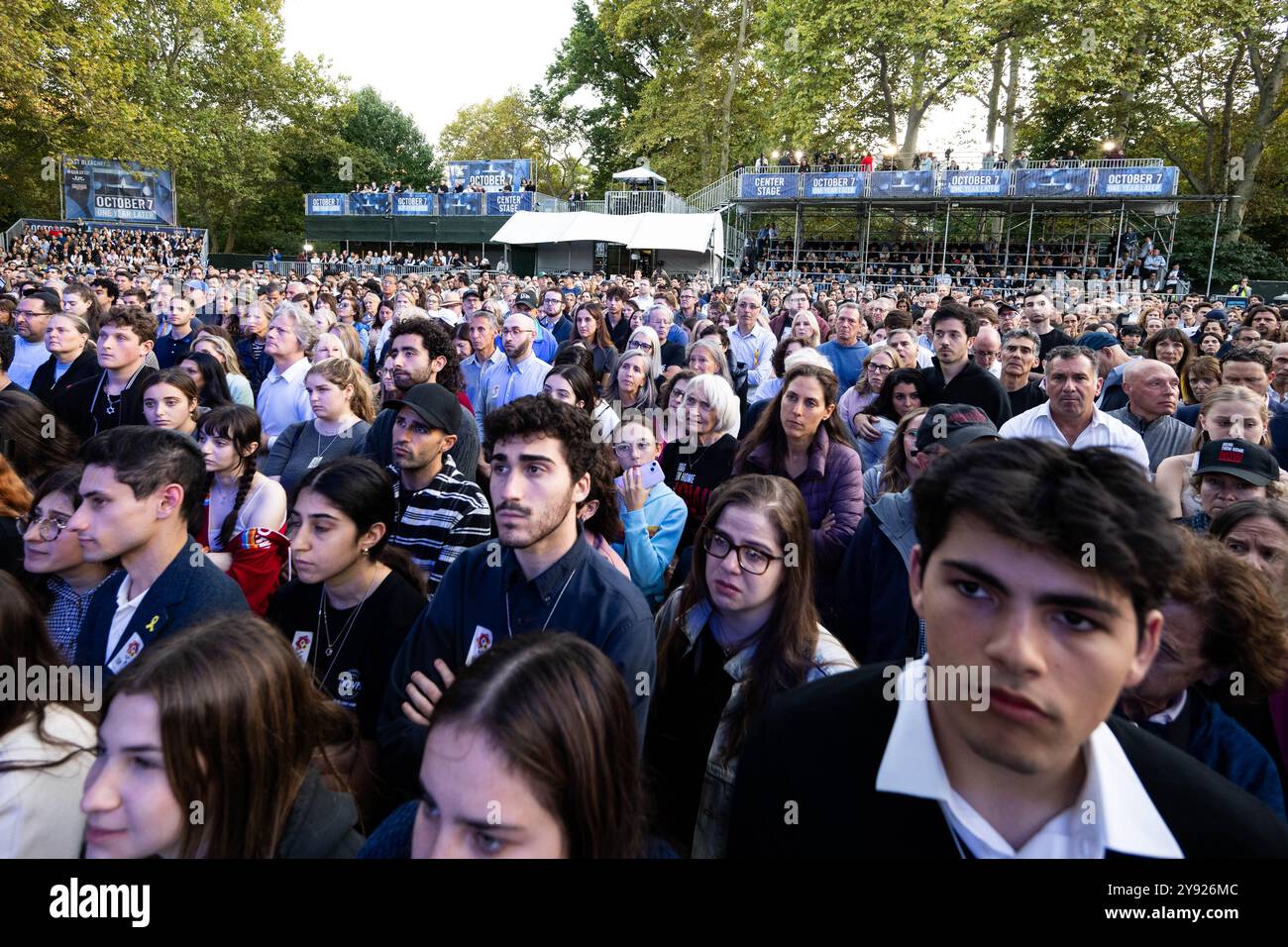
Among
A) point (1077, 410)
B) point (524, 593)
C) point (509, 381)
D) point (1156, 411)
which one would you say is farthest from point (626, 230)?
point (524, 593)

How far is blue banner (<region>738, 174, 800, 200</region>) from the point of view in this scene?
26.5 m

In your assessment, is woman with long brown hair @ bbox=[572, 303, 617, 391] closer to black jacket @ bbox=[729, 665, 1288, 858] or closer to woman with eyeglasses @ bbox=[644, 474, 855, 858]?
woman with eyeglasses @ bbox=[644, 474, 855, 858]

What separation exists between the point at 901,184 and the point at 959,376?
23094 millimetres

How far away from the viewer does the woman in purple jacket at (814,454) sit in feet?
12.2

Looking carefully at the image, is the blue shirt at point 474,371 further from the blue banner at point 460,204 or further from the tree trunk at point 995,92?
the tree trunk at point 995,92

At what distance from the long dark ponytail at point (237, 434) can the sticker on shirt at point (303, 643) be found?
3.44 feet

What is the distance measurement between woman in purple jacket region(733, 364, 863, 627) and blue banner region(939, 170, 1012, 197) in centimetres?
2459

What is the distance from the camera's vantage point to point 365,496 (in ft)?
9.13

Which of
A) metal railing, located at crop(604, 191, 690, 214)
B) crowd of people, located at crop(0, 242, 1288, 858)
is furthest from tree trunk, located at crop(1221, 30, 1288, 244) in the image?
crowd of people, located at crop(0, 242, 1288, 858)

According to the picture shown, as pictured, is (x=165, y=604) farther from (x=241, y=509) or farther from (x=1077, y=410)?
(x=1077, y=410)

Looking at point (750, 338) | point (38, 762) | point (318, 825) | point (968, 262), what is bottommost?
point (318, 825)

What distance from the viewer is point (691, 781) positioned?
225 centimetres
